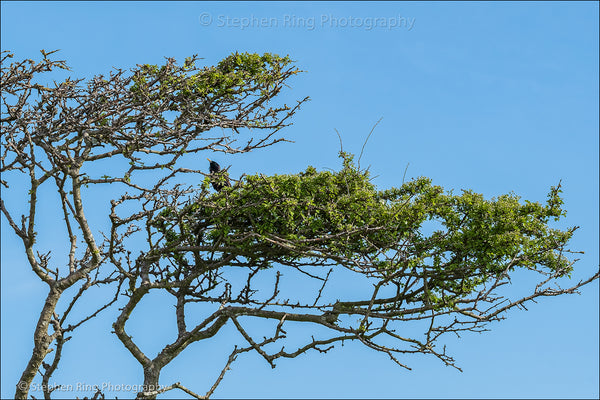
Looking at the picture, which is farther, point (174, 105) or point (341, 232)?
point (174, 105)

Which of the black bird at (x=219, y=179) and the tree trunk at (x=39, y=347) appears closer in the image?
the black bird at (x=219, y=179)

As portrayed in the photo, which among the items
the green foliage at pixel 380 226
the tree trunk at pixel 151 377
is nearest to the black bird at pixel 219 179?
the green foliage at pixel 380 226

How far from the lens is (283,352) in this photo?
1166 cm

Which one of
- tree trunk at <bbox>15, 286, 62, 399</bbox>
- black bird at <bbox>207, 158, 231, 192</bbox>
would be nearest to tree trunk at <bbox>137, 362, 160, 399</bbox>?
tree trunk at <bbox>15, 286, 62, 399</bbox>

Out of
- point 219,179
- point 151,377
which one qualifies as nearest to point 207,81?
point 219,179

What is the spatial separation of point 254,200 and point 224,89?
99.9 inches

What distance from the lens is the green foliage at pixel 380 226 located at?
11.9 meters

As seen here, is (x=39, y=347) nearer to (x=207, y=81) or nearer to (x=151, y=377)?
(x=151, y=377)

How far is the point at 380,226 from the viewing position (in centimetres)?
1186

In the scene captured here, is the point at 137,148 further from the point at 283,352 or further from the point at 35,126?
the point at 283,352

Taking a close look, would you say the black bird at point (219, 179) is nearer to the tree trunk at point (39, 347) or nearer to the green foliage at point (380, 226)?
the green foliage at point (380, 226)

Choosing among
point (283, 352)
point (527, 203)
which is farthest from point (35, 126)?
point (527, 203)

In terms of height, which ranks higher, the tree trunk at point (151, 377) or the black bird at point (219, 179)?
the black bird at point (219, 179)

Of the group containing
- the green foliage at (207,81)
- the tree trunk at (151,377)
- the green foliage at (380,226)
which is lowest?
the tree trunk at (151,377)
